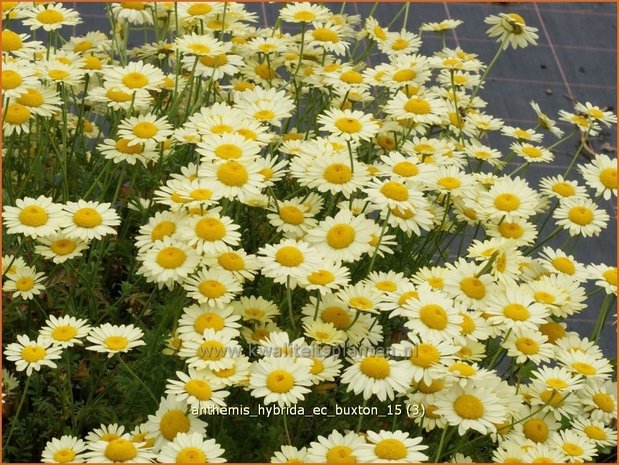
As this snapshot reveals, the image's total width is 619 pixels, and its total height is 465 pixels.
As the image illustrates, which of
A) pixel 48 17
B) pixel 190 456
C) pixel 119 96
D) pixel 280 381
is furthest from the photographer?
pixel 48 17

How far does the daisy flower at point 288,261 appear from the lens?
6.43ft

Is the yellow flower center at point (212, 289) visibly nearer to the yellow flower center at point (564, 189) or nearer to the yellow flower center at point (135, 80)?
the yellow flower center at point (135, 80)

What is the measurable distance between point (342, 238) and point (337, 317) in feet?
0.55

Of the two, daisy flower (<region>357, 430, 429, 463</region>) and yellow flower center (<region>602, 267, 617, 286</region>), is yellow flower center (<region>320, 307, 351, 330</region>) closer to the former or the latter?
daisy flower (<region>357, 430, 429, 463</region>)

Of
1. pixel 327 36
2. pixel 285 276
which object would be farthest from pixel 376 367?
pixel 327 36

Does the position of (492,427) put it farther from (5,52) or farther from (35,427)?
(5,52)

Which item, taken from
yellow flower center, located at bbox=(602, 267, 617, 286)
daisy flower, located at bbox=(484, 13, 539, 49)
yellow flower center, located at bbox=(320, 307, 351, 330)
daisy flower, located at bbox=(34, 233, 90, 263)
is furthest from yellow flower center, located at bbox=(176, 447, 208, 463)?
daisy flower, located at bbox=(484, 13, 539, 49)

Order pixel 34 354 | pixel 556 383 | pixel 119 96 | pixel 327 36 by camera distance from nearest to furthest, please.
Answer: pixel 34 354 → pixel 556 383 → pixel 119 96 → pixel 327 36

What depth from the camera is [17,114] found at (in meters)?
2.32

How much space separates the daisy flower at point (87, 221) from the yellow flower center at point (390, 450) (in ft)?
2.37

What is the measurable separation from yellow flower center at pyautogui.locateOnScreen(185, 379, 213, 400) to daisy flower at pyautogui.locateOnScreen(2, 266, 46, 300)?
1.61ft

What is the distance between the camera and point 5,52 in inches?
97.4

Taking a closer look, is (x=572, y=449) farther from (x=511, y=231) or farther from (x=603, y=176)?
(x=603, y=176)

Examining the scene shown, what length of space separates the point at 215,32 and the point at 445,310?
1361 mm
